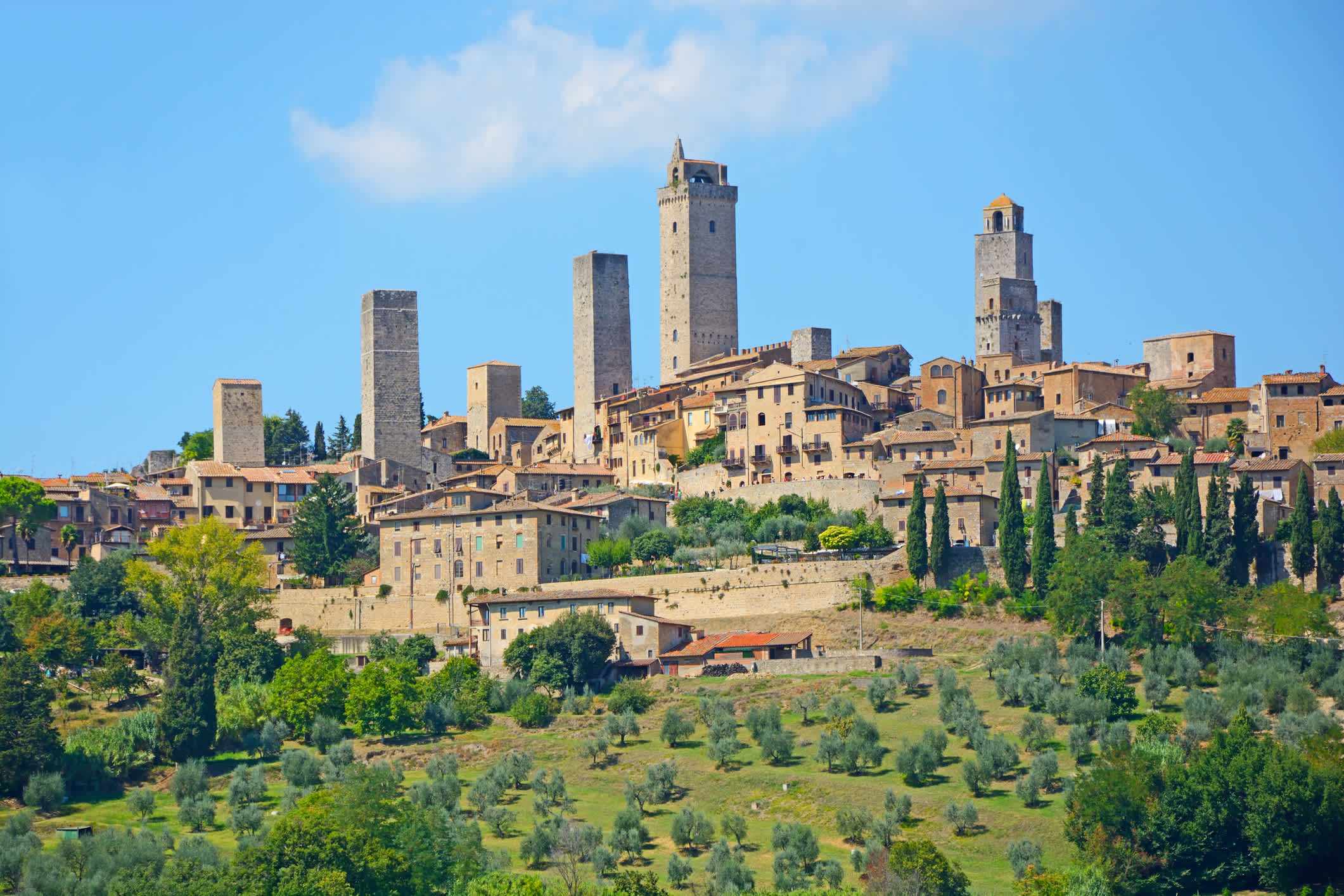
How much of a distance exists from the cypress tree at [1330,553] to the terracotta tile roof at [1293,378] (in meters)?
14.1

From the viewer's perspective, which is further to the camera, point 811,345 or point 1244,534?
point 811,345

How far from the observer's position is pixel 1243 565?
69438 millimetres

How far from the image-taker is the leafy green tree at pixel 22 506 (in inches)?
3403

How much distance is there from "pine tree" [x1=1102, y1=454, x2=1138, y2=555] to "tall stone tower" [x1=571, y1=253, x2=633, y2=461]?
3689cm

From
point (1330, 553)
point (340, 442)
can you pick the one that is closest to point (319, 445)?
point (340, 442)

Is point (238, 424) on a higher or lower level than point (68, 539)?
higher

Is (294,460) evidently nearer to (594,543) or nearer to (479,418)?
(479,418)

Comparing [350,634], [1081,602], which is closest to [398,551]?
[350,634]

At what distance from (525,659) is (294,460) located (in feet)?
146

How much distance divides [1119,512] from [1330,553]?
6738mm

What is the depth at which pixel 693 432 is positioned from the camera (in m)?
93.8

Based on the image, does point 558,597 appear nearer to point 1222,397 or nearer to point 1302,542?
point 1302,542

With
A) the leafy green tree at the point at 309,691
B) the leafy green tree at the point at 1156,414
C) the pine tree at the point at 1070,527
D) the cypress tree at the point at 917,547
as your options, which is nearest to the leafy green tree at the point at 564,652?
the leafy green tree at the point at 309,691

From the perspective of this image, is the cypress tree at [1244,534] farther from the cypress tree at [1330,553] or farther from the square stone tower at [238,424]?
the square stone tower at [238,424]
